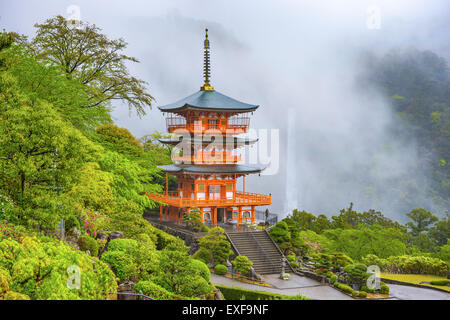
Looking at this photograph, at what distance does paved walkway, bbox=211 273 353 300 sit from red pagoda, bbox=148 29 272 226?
6.92 m

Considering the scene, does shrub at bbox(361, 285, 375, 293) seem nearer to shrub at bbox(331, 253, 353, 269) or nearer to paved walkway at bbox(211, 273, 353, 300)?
paved walkway at bbox(211, 273, 353, 300)

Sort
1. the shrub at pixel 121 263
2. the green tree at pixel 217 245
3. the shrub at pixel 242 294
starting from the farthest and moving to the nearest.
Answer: the green tree at pixel 217 245, the shrub at pixel 242 294, the shrub at pixel 121 263

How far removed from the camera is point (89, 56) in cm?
2659

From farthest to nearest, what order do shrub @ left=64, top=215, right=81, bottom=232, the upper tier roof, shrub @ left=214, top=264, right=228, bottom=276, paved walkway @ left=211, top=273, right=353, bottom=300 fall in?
1. the upper tier roof
2. shrub @ left=214, top=264, right=228, bottom=276
3. paved walkway @ left=211, top=273, right=353, bottom=300
4. shrub @ left=64, top=215, right=81, bottom=232

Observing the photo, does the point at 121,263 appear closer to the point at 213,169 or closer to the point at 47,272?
the point at 47,272

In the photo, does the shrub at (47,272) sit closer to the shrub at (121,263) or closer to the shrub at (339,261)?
the shrub at (121,263)

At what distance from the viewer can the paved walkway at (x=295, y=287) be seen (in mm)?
17703

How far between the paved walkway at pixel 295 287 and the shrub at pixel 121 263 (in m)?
7.05

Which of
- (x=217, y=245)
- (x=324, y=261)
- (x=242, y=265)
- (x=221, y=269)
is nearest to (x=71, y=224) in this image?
(x=217, y=245)

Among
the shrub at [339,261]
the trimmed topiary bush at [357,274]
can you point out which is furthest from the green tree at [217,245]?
the trimmed topiary bush at [357,274]

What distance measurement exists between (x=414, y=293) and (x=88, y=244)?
14.5m

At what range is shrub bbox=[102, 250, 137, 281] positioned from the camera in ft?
40.8

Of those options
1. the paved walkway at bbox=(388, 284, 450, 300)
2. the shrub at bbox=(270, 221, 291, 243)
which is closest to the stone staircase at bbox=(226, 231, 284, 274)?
the shrub at bbox=(270, 221, 291, 243)
